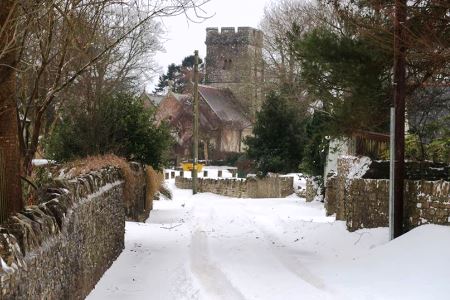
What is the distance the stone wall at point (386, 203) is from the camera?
1106 centimetres

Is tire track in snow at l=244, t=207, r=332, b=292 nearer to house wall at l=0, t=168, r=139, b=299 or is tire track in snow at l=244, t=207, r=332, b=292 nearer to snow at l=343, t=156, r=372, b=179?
snow at l=343, t=156, r=372, b=179

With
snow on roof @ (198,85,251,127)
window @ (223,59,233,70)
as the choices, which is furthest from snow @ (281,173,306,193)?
window @ (223,59,233,70)

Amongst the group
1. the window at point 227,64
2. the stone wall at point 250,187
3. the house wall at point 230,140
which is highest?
the window at point 227,64

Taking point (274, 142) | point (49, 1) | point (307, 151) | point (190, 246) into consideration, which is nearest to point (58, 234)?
point (49, 1)

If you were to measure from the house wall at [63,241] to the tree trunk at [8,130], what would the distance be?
1.28ft

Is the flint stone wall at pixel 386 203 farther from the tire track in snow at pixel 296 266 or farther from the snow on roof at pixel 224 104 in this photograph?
the snow on roof at pixel 224 104

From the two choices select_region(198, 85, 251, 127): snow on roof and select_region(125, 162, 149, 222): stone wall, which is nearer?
select_region(125, 162, 149, 222): stone wall

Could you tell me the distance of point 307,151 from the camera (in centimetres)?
2891

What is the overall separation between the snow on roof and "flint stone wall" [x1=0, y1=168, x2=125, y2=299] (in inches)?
1982

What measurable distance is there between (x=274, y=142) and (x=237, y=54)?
39.8 m

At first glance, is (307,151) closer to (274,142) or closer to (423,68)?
(274,142)

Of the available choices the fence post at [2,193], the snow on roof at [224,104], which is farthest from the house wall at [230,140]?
the fence post at [2,193]

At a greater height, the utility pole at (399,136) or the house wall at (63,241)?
the utility pole at (399,136)

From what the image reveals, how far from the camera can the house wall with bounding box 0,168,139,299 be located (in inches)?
201
